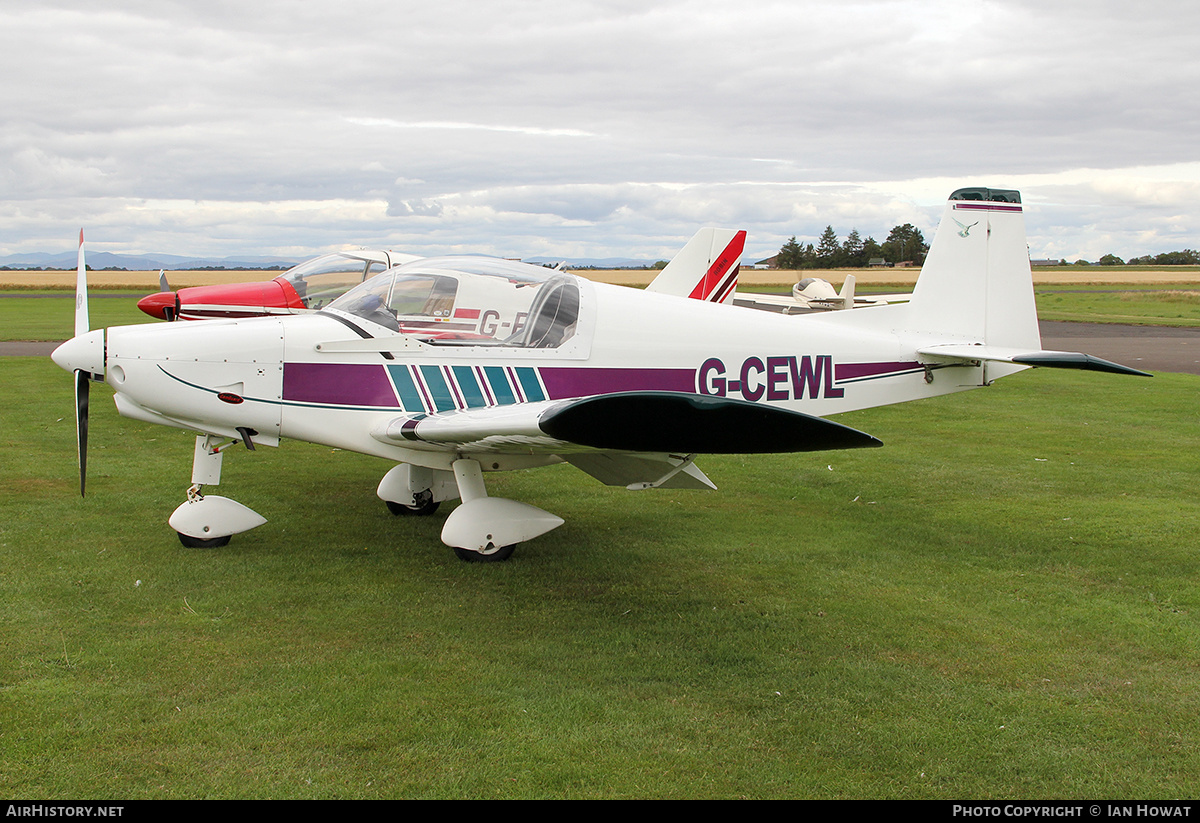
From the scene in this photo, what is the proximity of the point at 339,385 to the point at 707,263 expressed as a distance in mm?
10225

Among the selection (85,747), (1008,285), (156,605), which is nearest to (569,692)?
(85,747)

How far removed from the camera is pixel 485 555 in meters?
5.65

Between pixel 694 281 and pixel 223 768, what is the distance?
41.7ft

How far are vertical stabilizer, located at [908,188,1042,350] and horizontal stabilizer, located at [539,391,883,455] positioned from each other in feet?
10.9

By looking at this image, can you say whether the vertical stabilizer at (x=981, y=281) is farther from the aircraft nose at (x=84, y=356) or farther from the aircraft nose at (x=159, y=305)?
the aircraft nose at (x=159, y=305)

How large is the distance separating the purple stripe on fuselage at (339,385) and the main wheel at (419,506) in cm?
150

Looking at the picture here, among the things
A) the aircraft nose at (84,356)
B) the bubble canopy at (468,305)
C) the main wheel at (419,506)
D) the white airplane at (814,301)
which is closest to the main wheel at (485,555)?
the main wheel at (419,506)

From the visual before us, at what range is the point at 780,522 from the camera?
6797mm

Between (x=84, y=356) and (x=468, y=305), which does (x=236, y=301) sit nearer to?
(x=84, y=356)

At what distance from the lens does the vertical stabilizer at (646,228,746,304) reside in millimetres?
14852

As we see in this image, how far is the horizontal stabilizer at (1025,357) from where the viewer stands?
561cm

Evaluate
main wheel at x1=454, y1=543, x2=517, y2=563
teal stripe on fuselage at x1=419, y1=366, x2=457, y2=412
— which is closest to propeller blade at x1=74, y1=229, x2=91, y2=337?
teal stripe on fuselage at x1=419, y1=366, x2=457, y2=412

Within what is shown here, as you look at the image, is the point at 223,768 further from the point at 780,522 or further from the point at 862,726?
the point at 780,522

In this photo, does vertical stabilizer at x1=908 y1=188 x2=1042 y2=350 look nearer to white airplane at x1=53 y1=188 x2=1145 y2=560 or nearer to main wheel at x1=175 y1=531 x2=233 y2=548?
white airplane at x1=53 y1=188 x2=1145 y2=560
